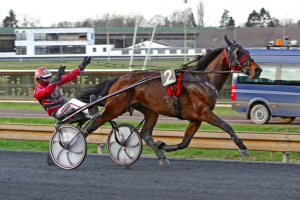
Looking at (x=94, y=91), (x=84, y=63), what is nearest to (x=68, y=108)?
(x=94, y=91)

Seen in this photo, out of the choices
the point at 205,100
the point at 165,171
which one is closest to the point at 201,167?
the point at 165,171

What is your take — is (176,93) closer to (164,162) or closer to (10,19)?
(164,162)

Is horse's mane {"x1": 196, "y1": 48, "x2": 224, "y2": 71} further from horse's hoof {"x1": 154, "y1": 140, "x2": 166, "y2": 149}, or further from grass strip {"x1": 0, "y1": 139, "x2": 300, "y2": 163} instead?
grass strip {"x1": 0, "y1": 139, "x2": 300, "y2": 163}

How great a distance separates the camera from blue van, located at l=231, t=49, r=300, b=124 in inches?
503

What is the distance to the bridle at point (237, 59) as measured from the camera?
21.2ft

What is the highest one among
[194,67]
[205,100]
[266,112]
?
[194,67]

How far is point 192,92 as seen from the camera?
21.6 ft

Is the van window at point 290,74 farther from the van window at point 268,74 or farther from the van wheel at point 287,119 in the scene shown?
the van wheel at point 287,119

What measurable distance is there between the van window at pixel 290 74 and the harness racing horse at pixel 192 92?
666 cm

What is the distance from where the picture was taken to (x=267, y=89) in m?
13.1

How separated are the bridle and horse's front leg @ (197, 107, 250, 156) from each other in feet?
2.51

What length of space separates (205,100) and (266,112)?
7236 millimetres

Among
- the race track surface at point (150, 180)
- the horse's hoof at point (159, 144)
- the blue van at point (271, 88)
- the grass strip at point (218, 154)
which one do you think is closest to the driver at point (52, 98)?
the race track surface at point (150, 180)

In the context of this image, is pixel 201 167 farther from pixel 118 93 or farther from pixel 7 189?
pixel 7 189
